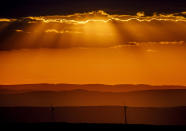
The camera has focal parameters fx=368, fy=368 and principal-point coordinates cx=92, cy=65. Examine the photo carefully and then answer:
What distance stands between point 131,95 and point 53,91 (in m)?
10.3

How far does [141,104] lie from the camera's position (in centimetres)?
4338

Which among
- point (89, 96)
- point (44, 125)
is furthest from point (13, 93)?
point (44, 125)

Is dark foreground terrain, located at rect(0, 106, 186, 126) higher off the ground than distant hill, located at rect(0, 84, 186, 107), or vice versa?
dark foreground terrain, located at rect(0, 106, 186, 126)

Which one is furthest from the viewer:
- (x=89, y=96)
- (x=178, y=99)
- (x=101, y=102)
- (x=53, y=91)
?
(x=89, y=96)

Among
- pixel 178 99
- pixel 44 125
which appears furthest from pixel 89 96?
pixel 44 125

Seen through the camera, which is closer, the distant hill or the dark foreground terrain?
the dark foreground terrain

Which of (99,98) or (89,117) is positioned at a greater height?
(89,117)

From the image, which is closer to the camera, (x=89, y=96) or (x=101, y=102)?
(x=101, y=102)

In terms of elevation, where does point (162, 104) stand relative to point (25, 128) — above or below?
below

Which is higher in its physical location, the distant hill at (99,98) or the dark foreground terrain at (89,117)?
the dark foreground terrain at (89,117)

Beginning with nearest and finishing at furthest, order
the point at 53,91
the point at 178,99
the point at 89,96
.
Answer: the point at 178,99 → the point at 53,91 → the point at 89,96

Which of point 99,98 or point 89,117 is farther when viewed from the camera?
point 99,98

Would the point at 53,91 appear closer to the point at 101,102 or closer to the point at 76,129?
the point at 101,102

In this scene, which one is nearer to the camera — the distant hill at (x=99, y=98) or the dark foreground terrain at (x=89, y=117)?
the dark foreground terrain at (x=89, y=117)
